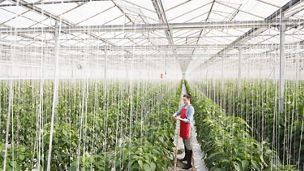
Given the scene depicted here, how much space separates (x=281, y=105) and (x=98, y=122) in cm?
483

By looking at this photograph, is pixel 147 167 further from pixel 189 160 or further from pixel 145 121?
pixel 145 121

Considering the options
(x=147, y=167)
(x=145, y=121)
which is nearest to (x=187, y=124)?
(x=145, y=121)

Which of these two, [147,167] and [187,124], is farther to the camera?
[187,124]

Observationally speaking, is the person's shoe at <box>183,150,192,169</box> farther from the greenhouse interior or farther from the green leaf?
the green leaf

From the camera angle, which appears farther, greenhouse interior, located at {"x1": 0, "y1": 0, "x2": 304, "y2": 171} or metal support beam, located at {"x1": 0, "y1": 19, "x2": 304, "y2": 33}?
metal support beam, located at {"x1": 0, "y1": 19, "x2": 304, "y2": 33}

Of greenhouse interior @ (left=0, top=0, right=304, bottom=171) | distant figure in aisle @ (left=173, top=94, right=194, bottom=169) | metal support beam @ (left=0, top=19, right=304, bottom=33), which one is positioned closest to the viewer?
greenhouse interior @ (left=0, top=0, right=304, bottom=171)

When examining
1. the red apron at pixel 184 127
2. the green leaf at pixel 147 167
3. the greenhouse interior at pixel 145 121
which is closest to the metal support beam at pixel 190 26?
the greenhouse interior at pixel 145 121

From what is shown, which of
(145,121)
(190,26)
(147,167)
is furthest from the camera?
(190,26)

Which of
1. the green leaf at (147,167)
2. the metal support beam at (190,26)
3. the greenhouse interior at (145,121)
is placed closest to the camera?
the green leaf at (147,167)

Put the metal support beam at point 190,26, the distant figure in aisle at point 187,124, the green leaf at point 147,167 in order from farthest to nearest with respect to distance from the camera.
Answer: the metal support beam at point 190,26, the distant figure in aisle at point 187,124, the green leaf at point 147,167

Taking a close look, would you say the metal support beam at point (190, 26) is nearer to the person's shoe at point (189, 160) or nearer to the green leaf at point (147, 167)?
the person's shoe at point (189, 160)

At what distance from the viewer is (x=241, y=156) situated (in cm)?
251

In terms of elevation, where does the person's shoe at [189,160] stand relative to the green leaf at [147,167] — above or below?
below

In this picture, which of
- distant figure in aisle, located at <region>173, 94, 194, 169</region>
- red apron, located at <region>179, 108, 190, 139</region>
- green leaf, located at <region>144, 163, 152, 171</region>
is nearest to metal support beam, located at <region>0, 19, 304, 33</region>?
distant figure in aisle, located at <region>173, 94, 194, 169</region>
